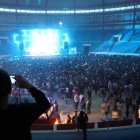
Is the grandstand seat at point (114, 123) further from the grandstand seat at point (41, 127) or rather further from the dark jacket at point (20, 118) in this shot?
the dark jacket at point (20, 118)

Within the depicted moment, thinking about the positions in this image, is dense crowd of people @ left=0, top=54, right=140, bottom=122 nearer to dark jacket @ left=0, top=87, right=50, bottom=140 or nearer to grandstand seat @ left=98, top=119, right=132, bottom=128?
grandstand seat @ left=98, top=119, right=132, bottom=128

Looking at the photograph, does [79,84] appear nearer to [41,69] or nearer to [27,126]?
[41,69]

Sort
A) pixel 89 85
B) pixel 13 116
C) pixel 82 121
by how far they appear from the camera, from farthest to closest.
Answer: pixel 89 85 → pixel 82 121 → pixel 13 116

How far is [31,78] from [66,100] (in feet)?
17.8

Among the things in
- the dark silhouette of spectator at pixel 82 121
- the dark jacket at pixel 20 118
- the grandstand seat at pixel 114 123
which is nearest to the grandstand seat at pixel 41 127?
the dark silhouette of spectator at pixel 82 121

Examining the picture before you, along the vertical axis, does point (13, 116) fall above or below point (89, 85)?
above

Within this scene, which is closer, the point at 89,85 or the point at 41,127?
the point at 41,127

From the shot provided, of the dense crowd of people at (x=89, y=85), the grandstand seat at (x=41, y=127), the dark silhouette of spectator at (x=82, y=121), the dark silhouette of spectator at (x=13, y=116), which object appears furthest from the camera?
the dense crowd of people at (x=89, y=85)

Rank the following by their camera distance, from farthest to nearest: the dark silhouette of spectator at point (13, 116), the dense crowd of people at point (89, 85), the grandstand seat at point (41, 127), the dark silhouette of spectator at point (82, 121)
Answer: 1. the dense crowd of people at point (89, 85)
2. the grandstand seat at point (41, 127)
3. the dark silhouette of spectator at point (82, 121)
4. the dark silhouette of spectator at point (13, 116)

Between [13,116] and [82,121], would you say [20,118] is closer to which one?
[13,116]

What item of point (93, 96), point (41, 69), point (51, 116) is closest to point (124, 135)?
point (51, 116)

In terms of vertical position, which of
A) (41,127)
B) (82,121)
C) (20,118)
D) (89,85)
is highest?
(20,118)

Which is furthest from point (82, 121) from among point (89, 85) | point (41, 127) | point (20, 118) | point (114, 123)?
point (89, 85)

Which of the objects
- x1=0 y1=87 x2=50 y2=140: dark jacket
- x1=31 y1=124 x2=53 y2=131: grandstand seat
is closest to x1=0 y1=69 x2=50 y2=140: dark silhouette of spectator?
x1=0 y1=87 x2=50 y2=140: dark jacket
